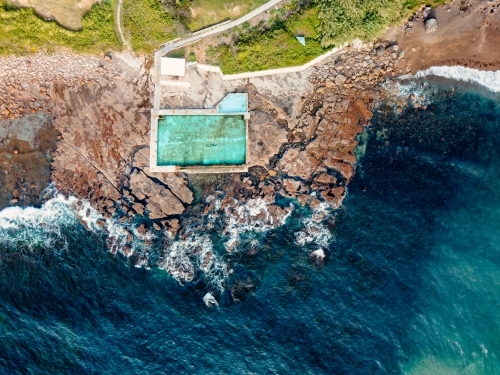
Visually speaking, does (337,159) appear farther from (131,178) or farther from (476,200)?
(131,178)

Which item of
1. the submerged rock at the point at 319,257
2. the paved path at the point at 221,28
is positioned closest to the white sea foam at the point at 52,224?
the submerged rock at the point at 319,257

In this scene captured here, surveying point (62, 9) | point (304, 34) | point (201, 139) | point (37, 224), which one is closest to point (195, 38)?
point (201, 139)

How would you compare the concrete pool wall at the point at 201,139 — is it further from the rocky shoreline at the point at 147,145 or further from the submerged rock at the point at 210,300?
the submerged rock at the point at 210,300

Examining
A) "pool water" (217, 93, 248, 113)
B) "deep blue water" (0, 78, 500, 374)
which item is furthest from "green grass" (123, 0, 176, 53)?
"deep blue water" (0, 78, 500, 374)

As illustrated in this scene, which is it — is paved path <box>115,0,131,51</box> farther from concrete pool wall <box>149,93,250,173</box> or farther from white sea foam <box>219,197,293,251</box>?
white sea foam <box>219,197,293,251</box>

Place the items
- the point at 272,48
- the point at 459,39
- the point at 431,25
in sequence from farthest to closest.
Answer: the point at 459,39
the point at 431,25
the point at 272,48

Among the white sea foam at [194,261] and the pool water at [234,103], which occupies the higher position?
the pool water at [234,103]

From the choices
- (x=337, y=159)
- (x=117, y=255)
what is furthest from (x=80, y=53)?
(x=337, y=159)

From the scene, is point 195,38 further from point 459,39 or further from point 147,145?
point 459,39
